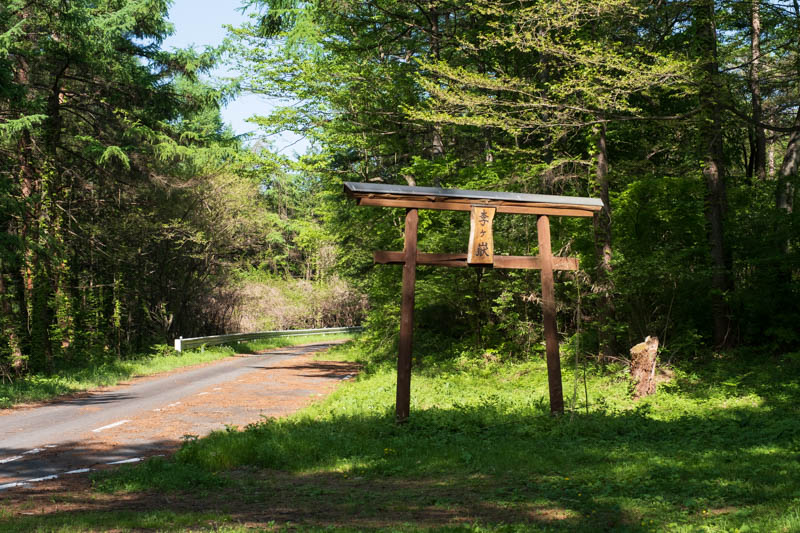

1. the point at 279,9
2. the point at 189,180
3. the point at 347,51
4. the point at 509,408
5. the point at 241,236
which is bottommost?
the point at 509,408

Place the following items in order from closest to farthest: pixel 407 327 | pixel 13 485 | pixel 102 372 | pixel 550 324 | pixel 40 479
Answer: pixel 13 485, pixel 40 479, pixel 407 327, pixel 550 324, pixel 102 372

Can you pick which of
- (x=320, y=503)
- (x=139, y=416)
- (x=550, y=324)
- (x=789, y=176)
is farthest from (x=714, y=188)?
(x=139, y=416)

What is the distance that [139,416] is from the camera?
13281 mm

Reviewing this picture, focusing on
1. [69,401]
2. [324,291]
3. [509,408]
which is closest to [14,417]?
[69,401]

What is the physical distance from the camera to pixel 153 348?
28.9 meters

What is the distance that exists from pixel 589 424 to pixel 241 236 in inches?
941

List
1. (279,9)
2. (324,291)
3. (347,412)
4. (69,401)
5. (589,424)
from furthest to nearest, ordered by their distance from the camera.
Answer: (324,291) < (279,9) < (69,401) < (347,412) < (589,424)

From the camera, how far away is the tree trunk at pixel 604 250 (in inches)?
653

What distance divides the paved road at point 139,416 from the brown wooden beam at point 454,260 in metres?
4.12

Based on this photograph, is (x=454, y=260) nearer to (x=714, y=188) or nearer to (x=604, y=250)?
(x=604, y=250)

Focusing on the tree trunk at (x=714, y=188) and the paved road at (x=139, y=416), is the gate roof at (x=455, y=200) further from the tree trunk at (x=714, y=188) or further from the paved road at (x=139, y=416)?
the tree trunk at (x=714, y=188)

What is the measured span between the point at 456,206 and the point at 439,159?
10288 millimetres

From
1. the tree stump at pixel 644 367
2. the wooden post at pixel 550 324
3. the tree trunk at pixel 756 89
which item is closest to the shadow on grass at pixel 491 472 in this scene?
the wooden post at pixel 550 324

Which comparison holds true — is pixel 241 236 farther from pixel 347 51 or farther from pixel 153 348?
pixel 347 51
